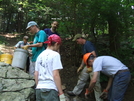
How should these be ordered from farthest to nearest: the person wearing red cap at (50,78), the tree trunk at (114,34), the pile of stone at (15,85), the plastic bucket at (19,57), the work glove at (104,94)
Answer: the tree trunk at (114,34)
the plastic bucket at (19,57)
the work glove at (104,94)
the pile of stone at (15,85)
the person wearing red cap at (50,78)

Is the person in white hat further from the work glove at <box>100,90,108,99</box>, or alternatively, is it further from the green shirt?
the work glove at <box>100,90,108,99</box>

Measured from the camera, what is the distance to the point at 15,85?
3807 mm

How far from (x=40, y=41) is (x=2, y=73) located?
1.43 meters

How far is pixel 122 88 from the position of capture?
10.8 ft

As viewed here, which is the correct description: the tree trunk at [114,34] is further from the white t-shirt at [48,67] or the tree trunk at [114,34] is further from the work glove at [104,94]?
the white t-shirt at [48,67]

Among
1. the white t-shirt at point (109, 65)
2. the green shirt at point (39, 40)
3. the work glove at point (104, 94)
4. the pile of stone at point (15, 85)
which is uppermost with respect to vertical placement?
the green shirt at point (39, 40)

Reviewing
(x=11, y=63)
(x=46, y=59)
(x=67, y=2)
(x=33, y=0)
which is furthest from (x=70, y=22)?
(x=33, y=0)

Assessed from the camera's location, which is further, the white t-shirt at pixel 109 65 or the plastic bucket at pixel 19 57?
the plastic bucket at pixel 19 57

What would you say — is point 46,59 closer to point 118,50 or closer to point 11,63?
point 11,63

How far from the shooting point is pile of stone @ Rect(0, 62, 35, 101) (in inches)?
137

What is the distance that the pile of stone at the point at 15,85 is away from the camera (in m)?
3.48

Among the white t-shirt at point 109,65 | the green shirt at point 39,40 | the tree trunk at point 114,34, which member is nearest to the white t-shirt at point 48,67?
the white t-shirt at point 109,65

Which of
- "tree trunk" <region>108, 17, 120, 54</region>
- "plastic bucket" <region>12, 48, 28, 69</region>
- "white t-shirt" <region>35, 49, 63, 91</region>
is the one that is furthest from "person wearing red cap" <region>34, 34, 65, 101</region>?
"tree trunk" <region>108, 17, 120, 54</region>

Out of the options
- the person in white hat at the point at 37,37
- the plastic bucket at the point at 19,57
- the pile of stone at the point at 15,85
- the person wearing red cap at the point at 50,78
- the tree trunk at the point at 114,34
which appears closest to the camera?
the person wearing red cap at the point at 50,78
